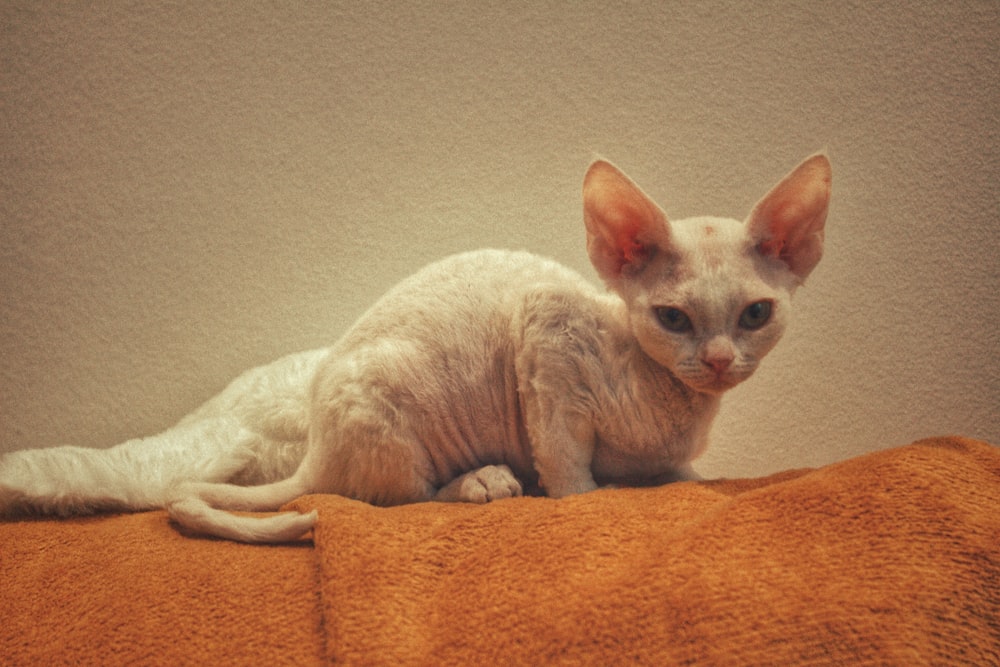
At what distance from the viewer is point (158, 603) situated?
0.88m

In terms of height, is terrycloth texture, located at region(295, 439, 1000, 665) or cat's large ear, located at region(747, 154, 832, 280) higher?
cat's large ear, located at region(747, 154, 832, 280)

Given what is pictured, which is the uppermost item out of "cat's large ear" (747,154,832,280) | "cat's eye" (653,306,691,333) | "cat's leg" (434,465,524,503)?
"cat's large ear" (747,154,832,280)

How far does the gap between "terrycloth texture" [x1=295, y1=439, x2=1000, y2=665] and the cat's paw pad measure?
182 millimetres

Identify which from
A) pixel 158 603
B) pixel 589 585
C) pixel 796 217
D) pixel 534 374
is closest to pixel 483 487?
pixel 534 374

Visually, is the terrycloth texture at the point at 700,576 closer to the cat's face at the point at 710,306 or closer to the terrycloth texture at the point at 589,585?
the terrycloth texture at the point at 589,585

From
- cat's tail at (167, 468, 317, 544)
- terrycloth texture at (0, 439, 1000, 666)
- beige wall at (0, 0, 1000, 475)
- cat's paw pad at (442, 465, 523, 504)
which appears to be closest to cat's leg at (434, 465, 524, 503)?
cat's paw pad at (442, 465, 523, 504)

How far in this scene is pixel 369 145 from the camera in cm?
154

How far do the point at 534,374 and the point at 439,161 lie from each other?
64 centimetres

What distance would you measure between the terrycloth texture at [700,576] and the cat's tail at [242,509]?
0.07m

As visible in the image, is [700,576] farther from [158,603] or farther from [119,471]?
[119,471]

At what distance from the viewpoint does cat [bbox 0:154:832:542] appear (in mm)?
1063

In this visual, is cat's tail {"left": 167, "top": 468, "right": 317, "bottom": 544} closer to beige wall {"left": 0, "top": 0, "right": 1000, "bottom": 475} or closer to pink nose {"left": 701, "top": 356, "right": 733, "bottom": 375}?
beige wall {"left": 0, "top": 0, "right": 1000, "bottom": 475}

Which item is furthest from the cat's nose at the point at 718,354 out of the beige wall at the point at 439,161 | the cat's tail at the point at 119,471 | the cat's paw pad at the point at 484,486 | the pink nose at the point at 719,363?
the cat's tail at the point at 119,471

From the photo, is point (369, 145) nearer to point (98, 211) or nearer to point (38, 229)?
point (98, 211)
